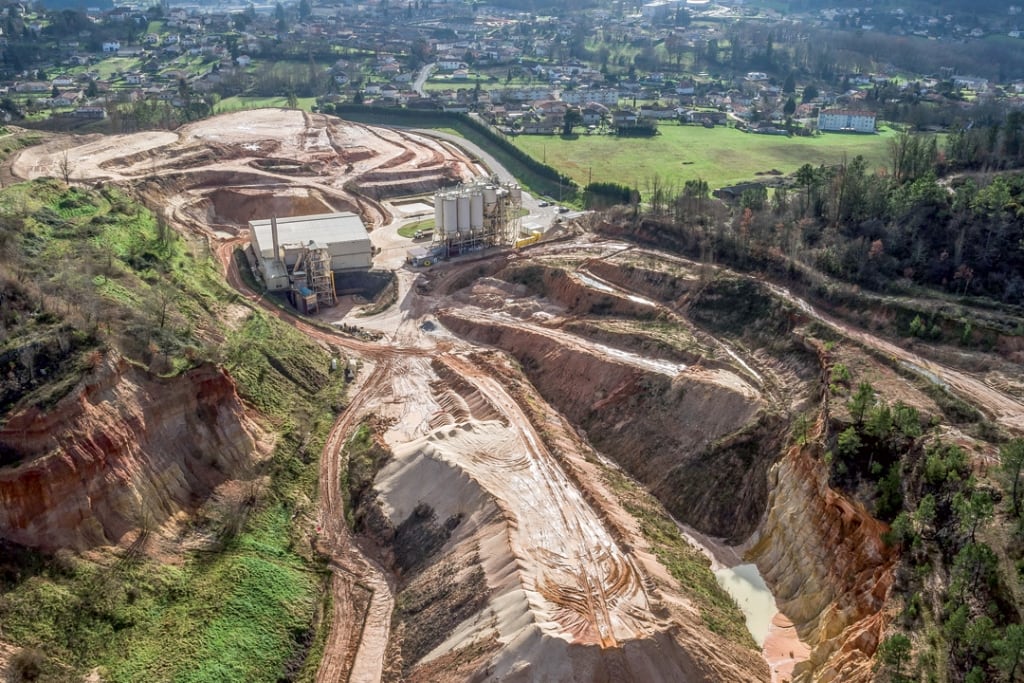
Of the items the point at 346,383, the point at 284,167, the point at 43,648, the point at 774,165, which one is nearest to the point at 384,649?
the point at 43,648

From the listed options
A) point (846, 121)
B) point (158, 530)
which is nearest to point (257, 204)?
point (158, 530)

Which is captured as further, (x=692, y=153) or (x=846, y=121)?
(x=846, y=121)

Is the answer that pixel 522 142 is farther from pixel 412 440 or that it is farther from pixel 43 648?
pixel 43 648

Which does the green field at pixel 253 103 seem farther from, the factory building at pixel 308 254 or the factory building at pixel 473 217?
the factory building at pixel 473 217

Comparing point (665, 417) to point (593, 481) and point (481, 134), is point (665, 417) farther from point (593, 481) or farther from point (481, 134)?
point (481, 134)

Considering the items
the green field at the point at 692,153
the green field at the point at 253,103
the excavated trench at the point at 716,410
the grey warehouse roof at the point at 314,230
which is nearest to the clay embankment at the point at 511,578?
the excavated trench at the point at 716,410

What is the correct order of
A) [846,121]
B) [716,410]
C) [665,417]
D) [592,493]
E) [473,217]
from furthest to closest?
[846,121], [473,217], [665,417], [716,410], [592,493]

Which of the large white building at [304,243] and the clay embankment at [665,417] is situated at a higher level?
the large white building at [304,243]
